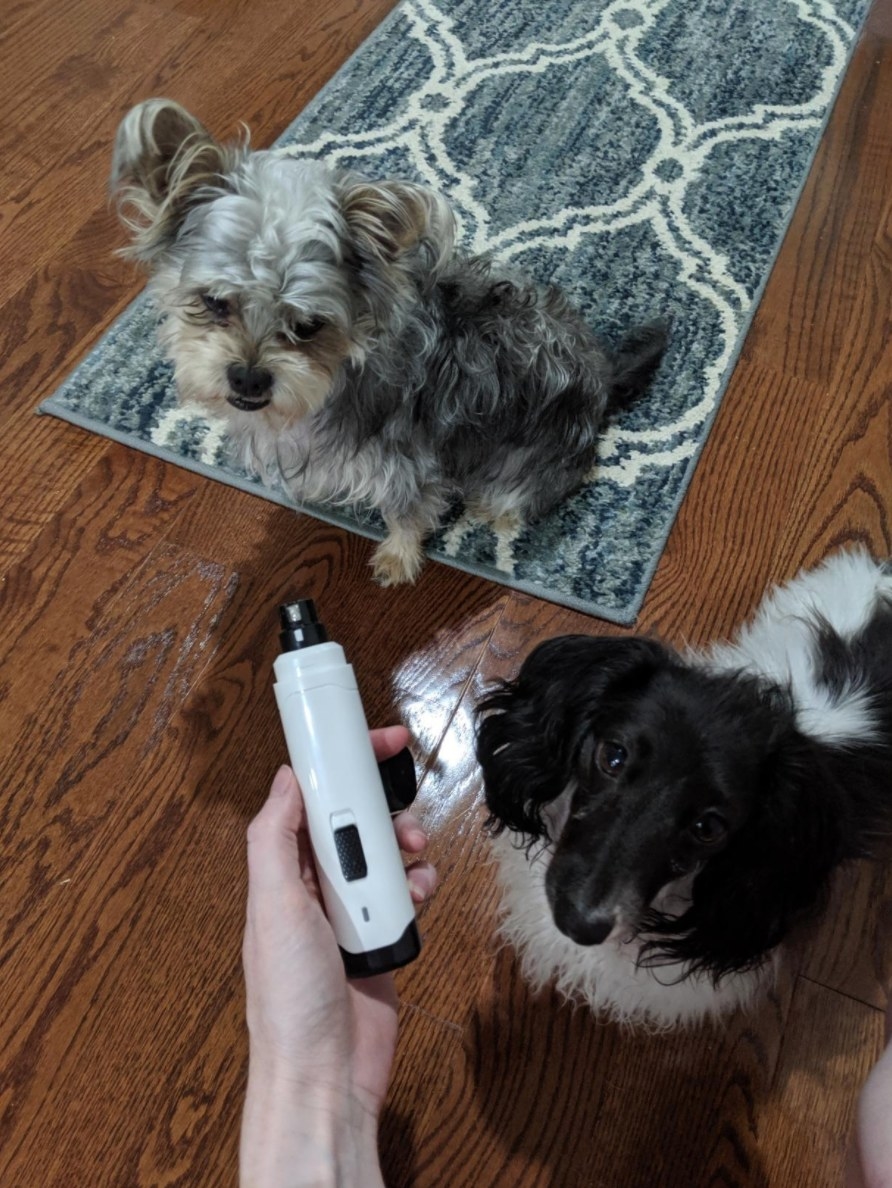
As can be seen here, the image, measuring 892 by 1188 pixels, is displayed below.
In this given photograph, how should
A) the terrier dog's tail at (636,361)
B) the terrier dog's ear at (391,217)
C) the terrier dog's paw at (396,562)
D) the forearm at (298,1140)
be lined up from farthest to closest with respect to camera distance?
1. the terrier dog's tail at (636,361)
2. the terrier dog's paw at (396,562)
3. the terrier dog's ear at (391,217)
4. the forearm at (298,1140)

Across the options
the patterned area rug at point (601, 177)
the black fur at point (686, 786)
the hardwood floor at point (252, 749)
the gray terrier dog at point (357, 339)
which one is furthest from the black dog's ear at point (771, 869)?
the gray terrier dog at point (357, 339)

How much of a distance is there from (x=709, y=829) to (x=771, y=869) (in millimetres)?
116

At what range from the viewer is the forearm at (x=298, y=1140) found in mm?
866

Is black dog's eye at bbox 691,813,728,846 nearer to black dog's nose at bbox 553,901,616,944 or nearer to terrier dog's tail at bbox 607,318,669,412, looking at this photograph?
black dog's nose at bbox 553,901,616,944

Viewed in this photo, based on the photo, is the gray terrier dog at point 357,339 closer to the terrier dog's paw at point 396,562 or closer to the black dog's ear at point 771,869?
the terrier dog's paw at point 396,562

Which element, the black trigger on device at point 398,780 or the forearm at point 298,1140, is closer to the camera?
the forearm at point 298,1140

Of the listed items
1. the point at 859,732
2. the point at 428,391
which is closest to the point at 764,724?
the point at 859,732

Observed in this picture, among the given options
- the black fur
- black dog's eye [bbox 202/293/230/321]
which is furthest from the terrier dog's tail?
black dog's eye [bbox 202/293/230/321]

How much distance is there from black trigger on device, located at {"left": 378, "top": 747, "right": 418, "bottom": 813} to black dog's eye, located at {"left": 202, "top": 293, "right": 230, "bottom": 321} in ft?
2.11

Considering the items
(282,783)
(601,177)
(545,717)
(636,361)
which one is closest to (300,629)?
(282,783)

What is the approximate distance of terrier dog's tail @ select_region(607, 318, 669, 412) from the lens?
5.47 feet

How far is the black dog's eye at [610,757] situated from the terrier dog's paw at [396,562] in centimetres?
65

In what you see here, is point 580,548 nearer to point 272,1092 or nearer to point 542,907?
point 542,907

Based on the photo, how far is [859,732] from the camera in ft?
3.67
